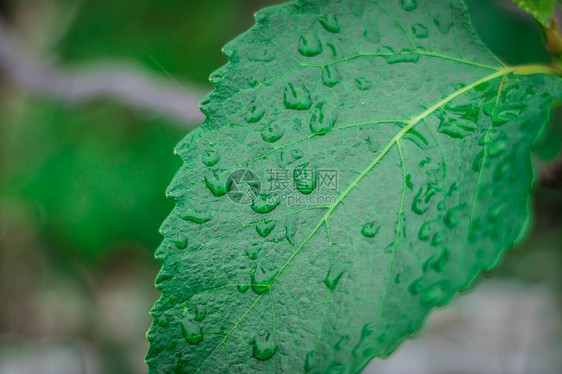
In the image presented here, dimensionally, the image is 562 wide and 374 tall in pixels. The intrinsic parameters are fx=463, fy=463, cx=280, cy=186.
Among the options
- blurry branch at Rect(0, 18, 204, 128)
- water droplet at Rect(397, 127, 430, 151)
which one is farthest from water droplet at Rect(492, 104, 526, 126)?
blurry branch at Rect(0, 18, 204, 128)

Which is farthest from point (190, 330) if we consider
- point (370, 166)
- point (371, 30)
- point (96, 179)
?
point (96, 179)

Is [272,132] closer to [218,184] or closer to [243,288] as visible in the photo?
[218,184]

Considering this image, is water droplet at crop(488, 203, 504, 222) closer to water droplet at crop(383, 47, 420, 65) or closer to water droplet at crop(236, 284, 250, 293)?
water droplet at crop(383, 47, 420, 65)

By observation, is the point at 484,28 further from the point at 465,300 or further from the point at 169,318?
the point at 169,318

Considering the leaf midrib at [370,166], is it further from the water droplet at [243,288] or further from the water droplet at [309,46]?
the water droplet at [309,46]

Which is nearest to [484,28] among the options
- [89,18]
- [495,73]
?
[495,73]

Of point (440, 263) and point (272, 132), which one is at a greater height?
point (272, 132)

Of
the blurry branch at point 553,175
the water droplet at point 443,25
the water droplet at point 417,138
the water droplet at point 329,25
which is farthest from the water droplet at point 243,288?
the blurry branch at point 553,175
